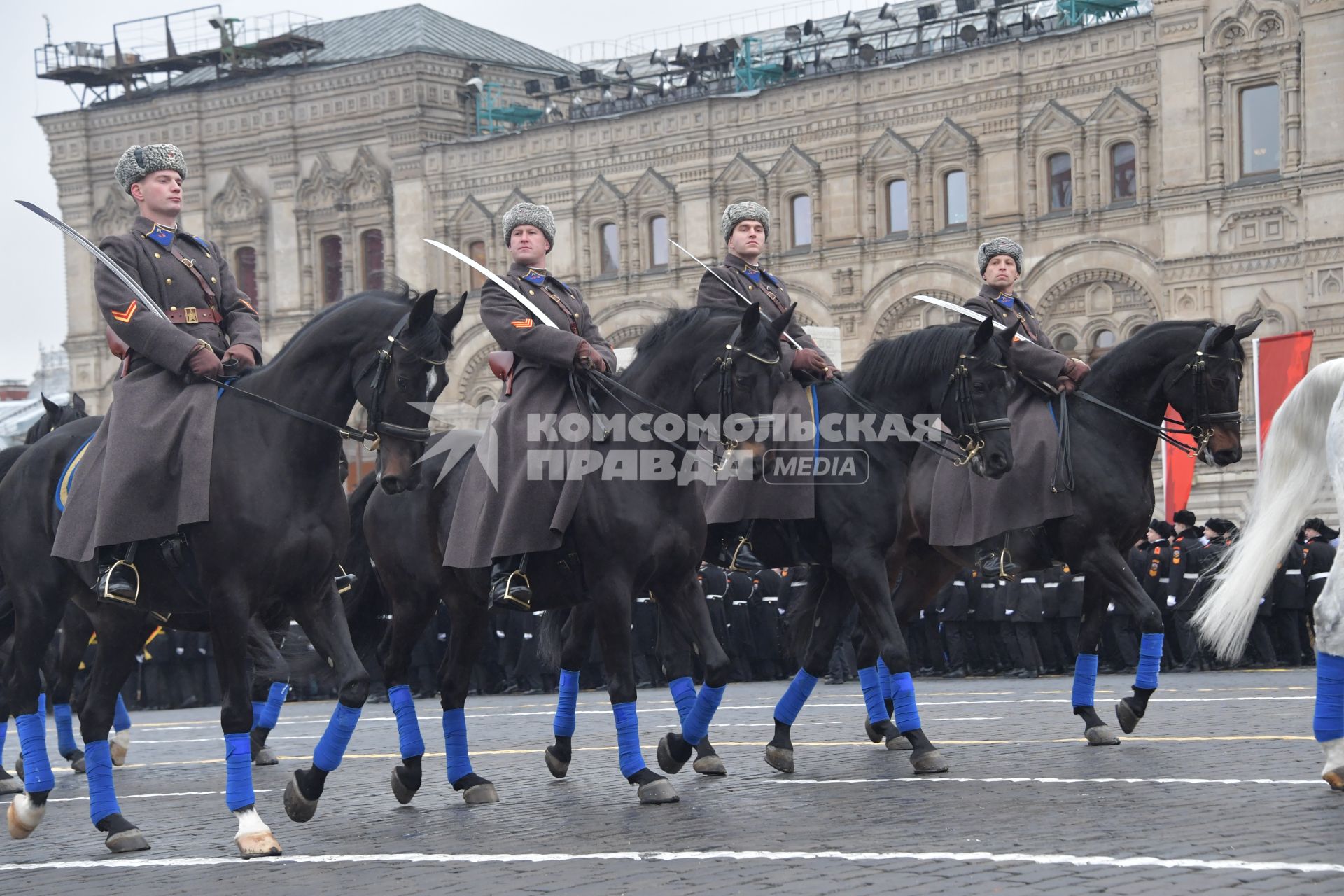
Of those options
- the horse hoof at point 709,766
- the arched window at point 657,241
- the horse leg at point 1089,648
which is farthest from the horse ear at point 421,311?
the arched window at point 657,241

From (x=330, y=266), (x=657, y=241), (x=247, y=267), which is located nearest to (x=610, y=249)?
(x=657, y=241)

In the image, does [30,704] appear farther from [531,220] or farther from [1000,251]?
[1000,251]

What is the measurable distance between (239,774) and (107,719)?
0.94 metres

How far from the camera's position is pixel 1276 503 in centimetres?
856

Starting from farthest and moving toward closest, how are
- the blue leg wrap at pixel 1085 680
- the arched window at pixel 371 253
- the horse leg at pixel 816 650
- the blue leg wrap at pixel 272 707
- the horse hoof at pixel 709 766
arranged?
1. the arched window at pixel 371 253
2. the blue leg wrap at pixel 272 707
3. the blue leg wrap at pixel 1085 680
4. the horse leg at pixel 816 650
5. the horse hoof at pixel 709 766

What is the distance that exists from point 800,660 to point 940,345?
76.5 inches

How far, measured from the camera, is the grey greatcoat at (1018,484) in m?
10.9

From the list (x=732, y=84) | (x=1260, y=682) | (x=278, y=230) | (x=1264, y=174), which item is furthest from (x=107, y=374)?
(x=1260, y=682)

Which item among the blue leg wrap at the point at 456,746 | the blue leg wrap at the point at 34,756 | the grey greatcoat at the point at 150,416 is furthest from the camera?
the blue leg wrap at the point at 456,746

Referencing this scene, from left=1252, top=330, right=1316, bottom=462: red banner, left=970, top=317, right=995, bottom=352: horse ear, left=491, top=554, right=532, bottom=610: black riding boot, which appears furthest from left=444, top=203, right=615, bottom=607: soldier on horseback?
left=1252, top=330, right=1316, bottom=462: red banner

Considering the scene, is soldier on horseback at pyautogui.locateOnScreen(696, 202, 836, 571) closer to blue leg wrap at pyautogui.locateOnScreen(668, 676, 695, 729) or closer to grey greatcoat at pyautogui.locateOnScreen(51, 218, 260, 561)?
blue leg wrap at pyautogui.locateOnScreen(668, 676, 695, 729)

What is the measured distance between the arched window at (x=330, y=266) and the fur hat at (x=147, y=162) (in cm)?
4045

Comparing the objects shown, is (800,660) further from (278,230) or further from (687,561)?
(278,230)

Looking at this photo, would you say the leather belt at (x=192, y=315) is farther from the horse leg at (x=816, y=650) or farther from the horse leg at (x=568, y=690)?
the horse leg at (x=816, y=650)
